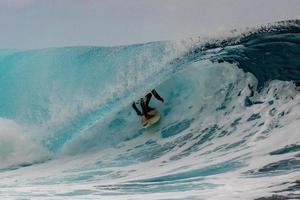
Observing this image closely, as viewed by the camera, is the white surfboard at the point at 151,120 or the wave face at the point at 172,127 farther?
the white surfboard at the point at 151,120

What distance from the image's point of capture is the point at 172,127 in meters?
15.2

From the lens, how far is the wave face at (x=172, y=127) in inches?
440

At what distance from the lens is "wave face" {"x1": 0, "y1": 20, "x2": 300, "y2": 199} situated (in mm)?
11172

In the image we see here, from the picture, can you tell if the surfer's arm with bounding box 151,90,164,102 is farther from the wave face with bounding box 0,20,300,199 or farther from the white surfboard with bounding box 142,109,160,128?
the white surfboard with bounding box 142,109,160,128

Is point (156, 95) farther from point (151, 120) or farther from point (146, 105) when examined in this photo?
point (151, 120)

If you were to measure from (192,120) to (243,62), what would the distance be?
2254 mm

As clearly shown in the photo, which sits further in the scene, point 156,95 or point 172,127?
point 156,95

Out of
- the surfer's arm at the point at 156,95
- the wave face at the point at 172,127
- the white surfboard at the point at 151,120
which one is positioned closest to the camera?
the wave face at the point at 172,127

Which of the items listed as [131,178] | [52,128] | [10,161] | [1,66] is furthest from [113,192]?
[1,66]

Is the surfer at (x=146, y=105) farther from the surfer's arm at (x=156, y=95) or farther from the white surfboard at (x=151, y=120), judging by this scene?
the white surfboard at (x=151, y=120)

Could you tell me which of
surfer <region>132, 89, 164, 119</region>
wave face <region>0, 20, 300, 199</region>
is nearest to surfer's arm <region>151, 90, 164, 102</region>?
surfer <region>132, 89, 164, 119</region>

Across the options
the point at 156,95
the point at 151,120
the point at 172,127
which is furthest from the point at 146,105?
the point at 172,127

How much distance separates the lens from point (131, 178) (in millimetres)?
12367

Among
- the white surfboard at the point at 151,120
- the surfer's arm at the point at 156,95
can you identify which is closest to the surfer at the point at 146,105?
the surfer's arm at the point at 156,95
